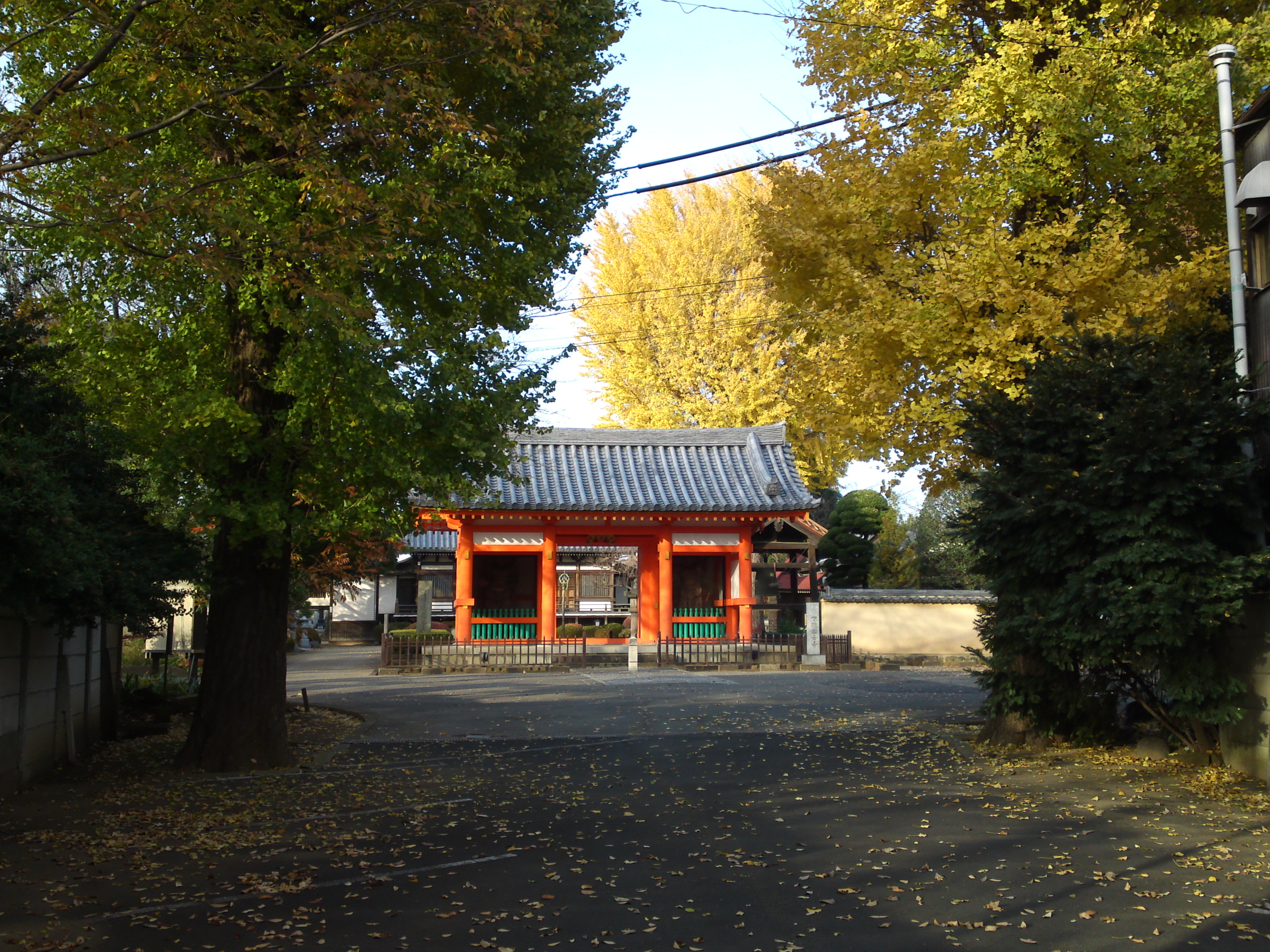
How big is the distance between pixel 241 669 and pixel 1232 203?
1027 centimetres

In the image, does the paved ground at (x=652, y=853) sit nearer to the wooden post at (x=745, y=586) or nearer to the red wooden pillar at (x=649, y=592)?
the wooden post at (x=745, y=586)

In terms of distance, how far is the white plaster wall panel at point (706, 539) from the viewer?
25.8 metres

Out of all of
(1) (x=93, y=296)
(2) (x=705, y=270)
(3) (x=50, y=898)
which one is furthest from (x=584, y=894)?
(2) (x=705, y=270)

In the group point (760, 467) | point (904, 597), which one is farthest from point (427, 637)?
point (904, 597)

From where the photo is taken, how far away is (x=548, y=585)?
2525cm

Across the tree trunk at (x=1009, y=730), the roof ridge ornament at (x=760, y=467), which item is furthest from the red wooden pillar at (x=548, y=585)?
the tree trunk at (x=1009, y=730)

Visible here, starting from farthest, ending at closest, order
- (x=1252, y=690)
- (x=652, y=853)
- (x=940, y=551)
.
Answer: (x=940, y=551) → (x=1252, y=690) → (x=652, y=853)

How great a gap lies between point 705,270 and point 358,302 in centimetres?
2498

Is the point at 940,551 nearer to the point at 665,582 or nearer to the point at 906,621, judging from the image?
the point at 906,621

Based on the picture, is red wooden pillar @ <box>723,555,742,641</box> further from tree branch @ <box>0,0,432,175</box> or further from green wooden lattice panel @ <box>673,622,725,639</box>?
tree branch @ <box>0,0,432,175</box>

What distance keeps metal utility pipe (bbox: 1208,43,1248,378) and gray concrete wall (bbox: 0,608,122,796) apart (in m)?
10.6

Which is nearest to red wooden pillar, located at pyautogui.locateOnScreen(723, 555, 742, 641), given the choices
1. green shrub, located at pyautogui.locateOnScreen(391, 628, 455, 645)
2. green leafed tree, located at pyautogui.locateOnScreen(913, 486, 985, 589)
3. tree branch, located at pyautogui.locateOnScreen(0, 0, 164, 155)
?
green shrub, located at pyautogui.locateOnScreen(391, 628, 455, 645)

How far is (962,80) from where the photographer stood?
10938 mm

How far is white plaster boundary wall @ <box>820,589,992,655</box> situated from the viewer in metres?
26.1
